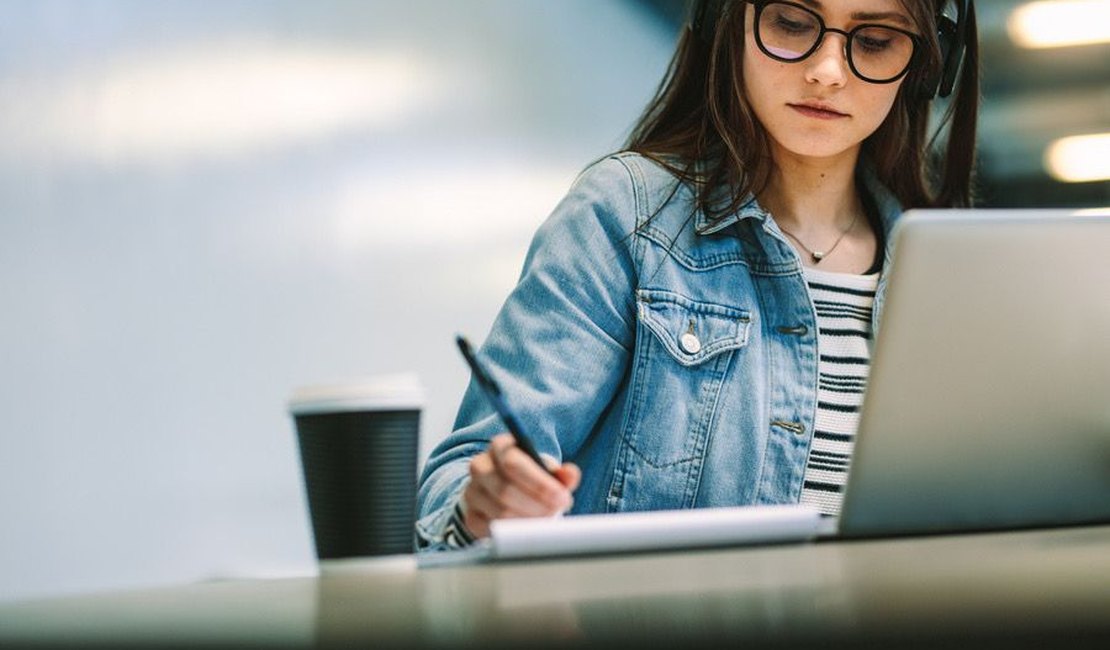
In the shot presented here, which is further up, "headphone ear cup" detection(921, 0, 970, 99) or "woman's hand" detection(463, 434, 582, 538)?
"headphone ear cup" detection(921, 0, 970, 99)

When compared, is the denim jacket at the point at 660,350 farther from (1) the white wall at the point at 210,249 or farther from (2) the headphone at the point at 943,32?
(1) the white wall at the point at 210,249

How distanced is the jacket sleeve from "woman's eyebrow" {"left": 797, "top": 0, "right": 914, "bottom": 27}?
12.3 inches

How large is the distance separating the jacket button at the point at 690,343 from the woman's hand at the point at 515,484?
52cm

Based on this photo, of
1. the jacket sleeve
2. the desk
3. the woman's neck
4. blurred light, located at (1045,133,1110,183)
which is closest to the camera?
the desk

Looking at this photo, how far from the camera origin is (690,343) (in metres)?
1.62

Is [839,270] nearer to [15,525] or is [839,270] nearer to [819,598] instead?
[819,598]

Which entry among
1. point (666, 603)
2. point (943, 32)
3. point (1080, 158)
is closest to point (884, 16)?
point (943, 32)

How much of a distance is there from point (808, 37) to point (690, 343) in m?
0.42

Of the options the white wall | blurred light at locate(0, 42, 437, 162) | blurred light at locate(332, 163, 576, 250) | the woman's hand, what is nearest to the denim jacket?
the woman's hand

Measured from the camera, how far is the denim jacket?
5.08ft

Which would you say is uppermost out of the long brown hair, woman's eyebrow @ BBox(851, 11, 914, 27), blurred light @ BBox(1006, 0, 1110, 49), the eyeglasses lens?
blurred light @ BBox(1006, 0, 1110, 49)

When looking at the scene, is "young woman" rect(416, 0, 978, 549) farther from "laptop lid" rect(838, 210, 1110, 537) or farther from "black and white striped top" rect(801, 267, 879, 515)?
"laptop lid" rect(838, 210, 1110, 537)

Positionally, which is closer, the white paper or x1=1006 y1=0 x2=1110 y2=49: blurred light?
the white paper

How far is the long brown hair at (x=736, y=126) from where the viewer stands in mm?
1723
